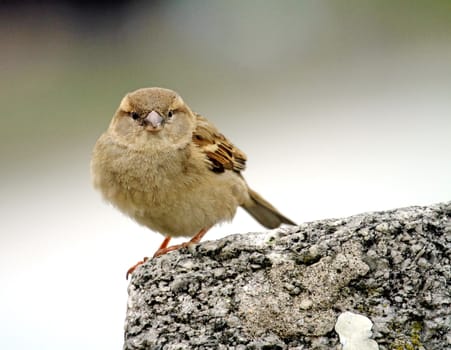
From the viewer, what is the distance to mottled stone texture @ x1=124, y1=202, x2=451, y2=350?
2480mm

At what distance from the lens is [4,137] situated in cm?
837

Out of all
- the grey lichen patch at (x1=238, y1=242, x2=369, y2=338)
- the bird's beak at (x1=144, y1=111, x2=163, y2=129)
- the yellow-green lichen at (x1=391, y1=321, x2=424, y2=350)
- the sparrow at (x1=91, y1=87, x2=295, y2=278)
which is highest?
the bird's beak at (x1=144, y1=111, x2=163, y2=129)

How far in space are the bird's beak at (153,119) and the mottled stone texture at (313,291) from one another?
4.23 feet

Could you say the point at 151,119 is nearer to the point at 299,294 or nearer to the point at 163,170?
the point at 163,170

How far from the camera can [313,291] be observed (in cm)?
258

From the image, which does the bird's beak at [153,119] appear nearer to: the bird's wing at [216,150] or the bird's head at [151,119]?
the bird's head at [151,119]

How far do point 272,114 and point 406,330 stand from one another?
20.2 ft

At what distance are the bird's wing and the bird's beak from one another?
19cm

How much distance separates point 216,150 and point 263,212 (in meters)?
0.57

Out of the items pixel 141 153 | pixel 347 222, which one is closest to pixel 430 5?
pixel 141 153

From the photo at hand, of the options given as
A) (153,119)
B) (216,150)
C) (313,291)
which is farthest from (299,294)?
(216,150)

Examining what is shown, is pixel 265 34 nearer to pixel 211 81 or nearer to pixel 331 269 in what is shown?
pixel 211 81

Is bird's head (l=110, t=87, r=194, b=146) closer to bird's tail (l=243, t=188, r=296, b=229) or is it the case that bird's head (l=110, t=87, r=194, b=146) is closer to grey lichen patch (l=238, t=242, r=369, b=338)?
bird's tail (l=243, t=188, r=296, b=229)

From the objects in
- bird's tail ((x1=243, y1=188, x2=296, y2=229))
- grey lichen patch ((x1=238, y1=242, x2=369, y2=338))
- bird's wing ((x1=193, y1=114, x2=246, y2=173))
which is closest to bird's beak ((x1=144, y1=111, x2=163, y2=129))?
bird's wing ((x1=193, y1=114, x2=246, y2=173))
